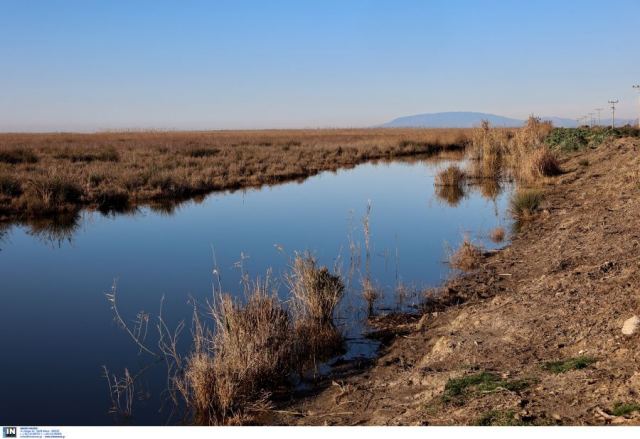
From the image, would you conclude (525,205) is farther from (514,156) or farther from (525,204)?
(514,156)

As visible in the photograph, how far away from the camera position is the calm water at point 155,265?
6090 mm

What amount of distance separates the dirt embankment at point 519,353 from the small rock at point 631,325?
16mm

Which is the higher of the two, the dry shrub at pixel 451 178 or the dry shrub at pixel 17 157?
the dry shrub at pixel 17 157

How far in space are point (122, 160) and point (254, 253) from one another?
17.7 metres

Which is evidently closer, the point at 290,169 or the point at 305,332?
the point at 305,332

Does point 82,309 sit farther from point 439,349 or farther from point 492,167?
point 492,167

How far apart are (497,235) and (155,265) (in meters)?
6.59

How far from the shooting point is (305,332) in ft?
22.6

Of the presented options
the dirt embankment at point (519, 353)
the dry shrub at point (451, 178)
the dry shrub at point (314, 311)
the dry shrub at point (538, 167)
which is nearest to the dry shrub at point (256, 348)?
the dry shrub at point (314, 311)

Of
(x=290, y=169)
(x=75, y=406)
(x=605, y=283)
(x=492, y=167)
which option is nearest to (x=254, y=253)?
(x=75, y=406)

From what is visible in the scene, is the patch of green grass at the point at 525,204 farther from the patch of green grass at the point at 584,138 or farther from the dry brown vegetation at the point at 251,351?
the patch of green grass at the point at 584,138

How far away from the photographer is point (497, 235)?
470 inches

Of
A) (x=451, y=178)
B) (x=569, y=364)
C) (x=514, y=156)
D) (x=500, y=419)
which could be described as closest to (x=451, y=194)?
(x=451, y=178)

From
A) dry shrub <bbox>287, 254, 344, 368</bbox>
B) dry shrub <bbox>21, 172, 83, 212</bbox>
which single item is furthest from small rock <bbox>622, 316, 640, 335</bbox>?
dry shrub <bbox>21, 172, 83, 212</bbox>
